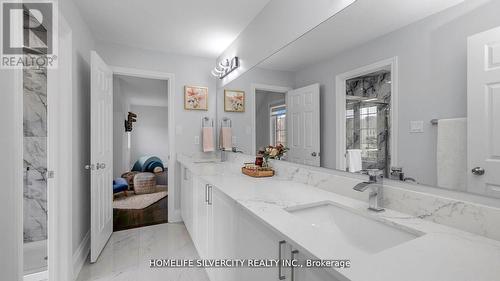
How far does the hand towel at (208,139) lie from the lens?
10.5 ft

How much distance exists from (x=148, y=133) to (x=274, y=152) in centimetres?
637

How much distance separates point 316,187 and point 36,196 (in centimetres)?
266

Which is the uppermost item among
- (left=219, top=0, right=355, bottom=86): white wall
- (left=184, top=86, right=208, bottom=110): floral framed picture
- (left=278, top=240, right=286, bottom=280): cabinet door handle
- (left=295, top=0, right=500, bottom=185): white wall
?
(left=219, top=0, right=355, bottom=86): white wall

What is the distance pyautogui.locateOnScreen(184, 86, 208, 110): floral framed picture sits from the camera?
313 cm

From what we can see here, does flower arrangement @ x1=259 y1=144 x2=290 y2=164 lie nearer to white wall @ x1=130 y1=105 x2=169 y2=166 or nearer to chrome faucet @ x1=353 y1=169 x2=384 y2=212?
chrome faucet @ x1=353 y1=169 x2=384 y2=212

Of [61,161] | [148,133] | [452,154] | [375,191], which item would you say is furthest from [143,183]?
[452,154]

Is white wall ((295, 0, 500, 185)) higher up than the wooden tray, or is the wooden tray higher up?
white wall ((295, 0, 500, 185))

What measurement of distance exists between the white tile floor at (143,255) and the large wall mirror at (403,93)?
146 centimetres

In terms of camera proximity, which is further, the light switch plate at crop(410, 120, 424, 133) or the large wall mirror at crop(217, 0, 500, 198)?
the light switch plate at crop(410, 120, 424, 133)

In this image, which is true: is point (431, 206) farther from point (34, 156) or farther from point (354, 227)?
point (34, 156)

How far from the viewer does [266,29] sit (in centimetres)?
209

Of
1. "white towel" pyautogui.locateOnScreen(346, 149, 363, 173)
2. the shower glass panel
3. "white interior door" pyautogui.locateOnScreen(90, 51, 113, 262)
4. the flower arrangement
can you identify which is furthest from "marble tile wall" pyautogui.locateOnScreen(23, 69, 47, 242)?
"white towel" pyautogui.locateOnScreen(346, 149, 363, 173)

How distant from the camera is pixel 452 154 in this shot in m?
0.84

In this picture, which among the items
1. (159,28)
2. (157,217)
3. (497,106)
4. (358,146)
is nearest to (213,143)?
(157,217)
